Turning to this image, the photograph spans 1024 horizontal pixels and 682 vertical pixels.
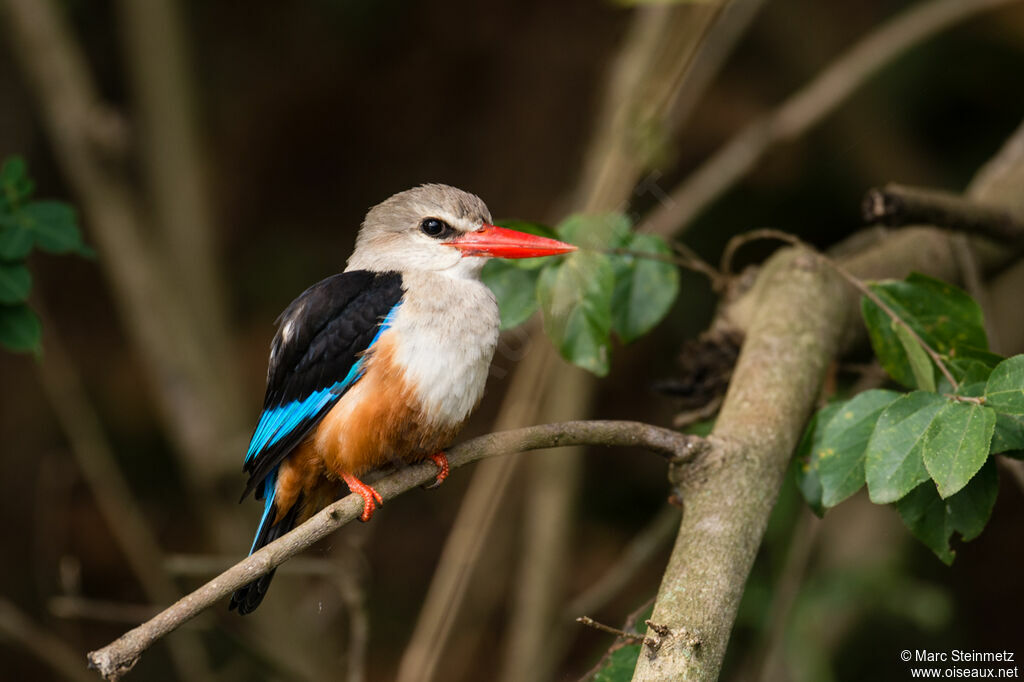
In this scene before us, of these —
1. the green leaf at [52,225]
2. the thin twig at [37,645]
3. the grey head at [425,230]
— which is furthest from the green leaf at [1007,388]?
the thin twig at [37,645]

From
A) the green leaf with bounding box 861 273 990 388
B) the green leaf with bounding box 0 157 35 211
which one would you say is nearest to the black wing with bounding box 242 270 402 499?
the green leaf with bounding box 0 157 35 211

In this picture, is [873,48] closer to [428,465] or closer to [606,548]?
[428,465]

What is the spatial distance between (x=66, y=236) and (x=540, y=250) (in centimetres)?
117

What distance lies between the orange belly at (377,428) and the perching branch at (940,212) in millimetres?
1058

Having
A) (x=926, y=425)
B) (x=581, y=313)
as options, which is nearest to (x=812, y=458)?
(x=926, y=425)

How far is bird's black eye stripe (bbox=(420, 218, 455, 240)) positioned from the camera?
246 cm

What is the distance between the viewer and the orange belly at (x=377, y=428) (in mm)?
2141

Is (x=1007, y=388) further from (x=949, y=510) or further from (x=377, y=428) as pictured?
(x=377, y=428)

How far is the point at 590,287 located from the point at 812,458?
1.88ft

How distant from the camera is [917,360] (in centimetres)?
189

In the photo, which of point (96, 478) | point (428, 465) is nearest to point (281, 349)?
point (428, 465)

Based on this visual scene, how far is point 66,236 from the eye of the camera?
246cm

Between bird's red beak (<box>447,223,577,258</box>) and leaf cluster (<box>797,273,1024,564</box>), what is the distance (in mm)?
667

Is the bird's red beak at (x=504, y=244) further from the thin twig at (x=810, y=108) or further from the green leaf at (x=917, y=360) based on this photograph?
the thin twig at (x=810, y=108)
